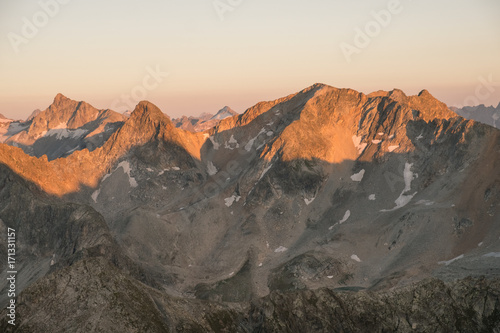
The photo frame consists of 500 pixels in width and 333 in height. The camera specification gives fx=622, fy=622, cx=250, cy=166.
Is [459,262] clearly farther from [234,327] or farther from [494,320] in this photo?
[234,327]

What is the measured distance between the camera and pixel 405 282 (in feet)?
623

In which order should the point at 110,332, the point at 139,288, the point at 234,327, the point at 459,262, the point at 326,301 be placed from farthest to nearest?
the point at 459,262
the point at 326,301
the point at 234,327
the point at 139,288
the point at 110,332

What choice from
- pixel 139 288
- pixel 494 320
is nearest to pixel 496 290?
pixel 494 320

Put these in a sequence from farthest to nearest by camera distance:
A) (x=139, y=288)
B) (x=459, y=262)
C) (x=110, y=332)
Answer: (x=459, y=262), (x=139, y=288), (x=110, y=332)

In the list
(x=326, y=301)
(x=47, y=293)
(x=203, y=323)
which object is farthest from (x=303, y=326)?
(x=47, y=293)

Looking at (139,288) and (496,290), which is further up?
(139,288)

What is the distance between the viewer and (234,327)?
13038 cm

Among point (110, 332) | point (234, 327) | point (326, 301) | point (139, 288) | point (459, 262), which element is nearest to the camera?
point (110, 332)

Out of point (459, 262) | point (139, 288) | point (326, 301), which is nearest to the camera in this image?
point (139, 288)

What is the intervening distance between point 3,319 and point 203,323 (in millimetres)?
38040

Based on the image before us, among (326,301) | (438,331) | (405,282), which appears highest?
(326,301)

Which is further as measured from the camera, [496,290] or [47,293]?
[496,290]

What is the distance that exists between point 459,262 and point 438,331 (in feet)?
173

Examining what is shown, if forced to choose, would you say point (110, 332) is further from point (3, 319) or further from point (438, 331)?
point (438, 331)
